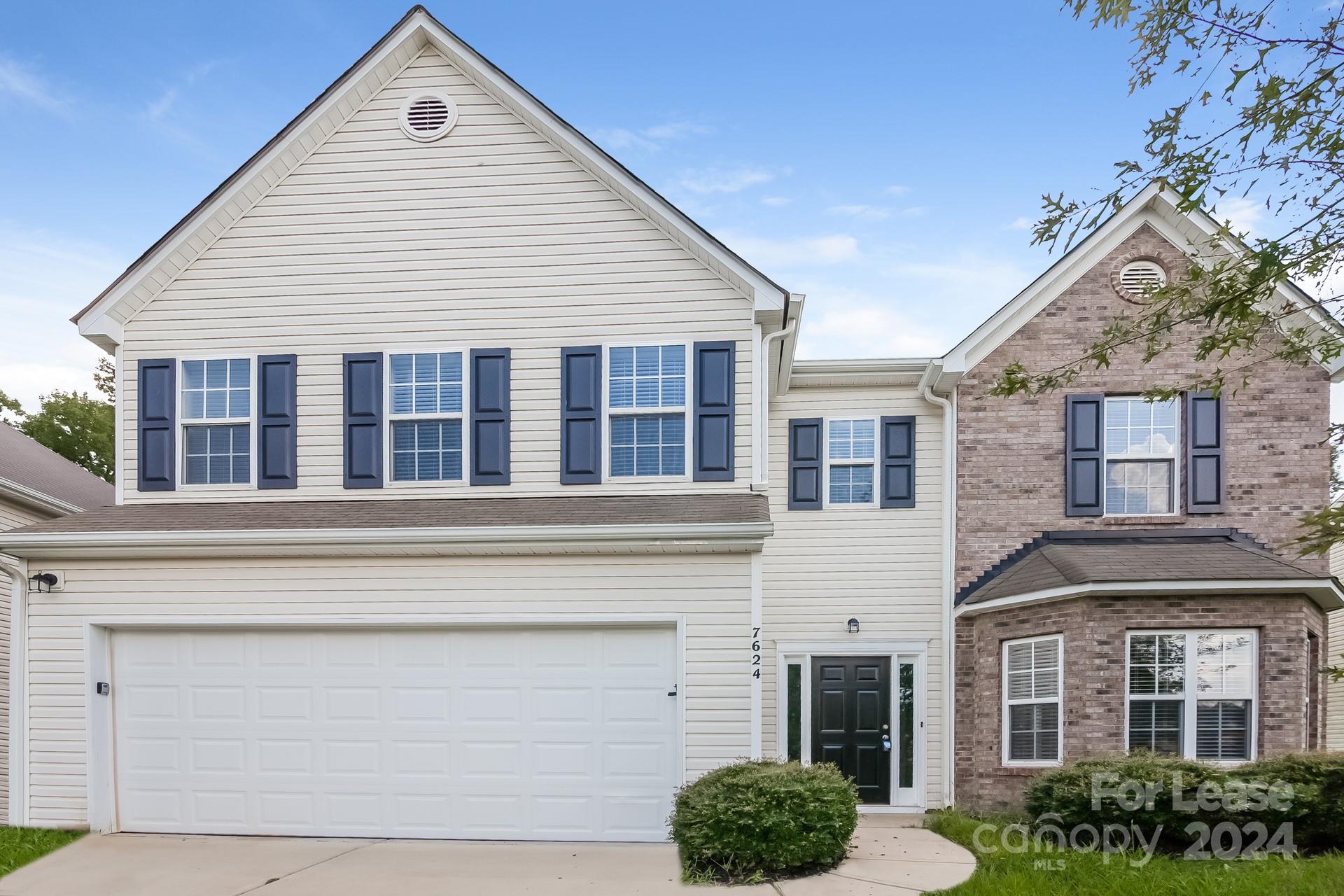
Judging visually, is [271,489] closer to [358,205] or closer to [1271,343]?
[358,205]

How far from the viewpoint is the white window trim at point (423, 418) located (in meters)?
9.88

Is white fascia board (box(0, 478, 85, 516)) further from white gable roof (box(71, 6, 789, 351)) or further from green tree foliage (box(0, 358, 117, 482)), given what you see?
green tree foliage (box(0, 358, 117, 482))

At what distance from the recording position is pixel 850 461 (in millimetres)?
11930

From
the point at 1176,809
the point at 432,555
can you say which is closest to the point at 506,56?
the point at 432,555

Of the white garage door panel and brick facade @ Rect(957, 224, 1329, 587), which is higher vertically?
brick facade @ Rect(957, 224, 1329, 587)

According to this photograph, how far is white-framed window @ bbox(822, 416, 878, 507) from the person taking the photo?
11.9 meters

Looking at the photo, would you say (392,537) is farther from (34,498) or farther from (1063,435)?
(1063,435)

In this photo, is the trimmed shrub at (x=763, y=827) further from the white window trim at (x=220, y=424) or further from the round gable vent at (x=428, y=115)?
the round gable vent at (x=428, y=115)

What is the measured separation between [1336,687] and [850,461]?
836cm

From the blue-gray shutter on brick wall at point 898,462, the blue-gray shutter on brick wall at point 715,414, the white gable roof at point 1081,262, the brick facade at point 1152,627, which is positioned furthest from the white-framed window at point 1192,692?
the blue-gray shutter on brick wall at point 715,414

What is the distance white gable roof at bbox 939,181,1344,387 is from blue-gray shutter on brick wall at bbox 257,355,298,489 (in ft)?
26.1

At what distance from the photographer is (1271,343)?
35.4 ft

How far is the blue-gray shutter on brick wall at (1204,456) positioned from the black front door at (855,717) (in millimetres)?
4416

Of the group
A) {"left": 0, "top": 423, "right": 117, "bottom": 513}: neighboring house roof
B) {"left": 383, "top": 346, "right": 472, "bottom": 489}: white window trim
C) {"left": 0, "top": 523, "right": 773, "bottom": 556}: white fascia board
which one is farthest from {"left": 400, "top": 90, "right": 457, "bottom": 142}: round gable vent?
{"left": 0, "top": 423, "right": 117, "bottom": 513}: neighboring house roof
